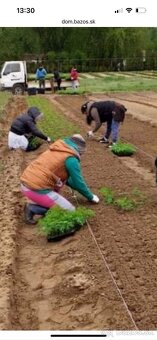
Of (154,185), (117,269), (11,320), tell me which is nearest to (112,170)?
(154,185)

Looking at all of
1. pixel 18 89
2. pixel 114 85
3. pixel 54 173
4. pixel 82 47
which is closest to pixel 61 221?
pixel 54 173

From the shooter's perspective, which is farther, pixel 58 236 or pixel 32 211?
pixel 32 211

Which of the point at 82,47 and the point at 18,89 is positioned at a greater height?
the point at 82,47

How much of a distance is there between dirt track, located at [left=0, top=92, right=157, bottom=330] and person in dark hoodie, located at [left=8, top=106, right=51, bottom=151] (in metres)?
2.39

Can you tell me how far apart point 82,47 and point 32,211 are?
4011cm

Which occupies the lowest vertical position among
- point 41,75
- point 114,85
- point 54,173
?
point 114,85

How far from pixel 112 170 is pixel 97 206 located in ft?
7.71

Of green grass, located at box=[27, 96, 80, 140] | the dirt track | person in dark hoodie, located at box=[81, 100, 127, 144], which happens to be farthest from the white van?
the dirt track

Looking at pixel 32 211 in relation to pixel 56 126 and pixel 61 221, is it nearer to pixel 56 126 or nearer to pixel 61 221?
pixel 61 221

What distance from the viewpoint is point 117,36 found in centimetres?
4459

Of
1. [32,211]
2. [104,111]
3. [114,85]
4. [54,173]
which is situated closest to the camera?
[54,173]

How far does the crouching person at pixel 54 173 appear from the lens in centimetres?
665

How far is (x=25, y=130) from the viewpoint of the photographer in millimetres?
11430

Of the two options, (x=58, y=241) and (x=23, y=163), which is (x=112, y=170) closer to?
(x=23, y=163)
